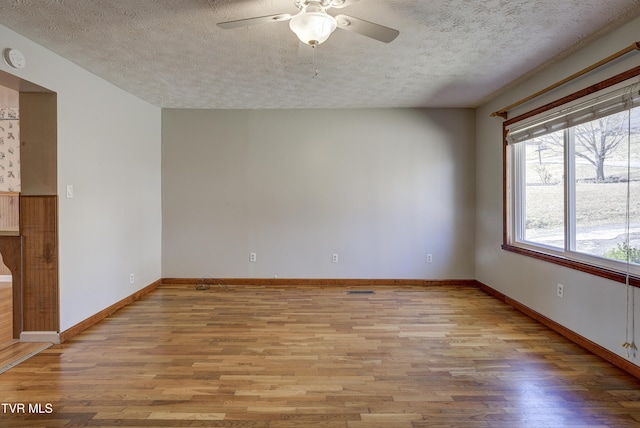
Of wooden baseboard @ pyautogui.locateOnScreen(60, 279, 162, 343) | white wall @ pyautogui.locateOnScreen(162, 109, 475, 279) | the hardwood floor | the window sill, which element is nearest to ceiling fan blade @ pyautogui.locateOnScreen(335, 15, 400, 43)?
the hardwood floor

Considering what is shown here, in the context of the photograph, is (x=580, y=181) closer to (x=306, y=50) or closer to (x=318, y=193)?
(x=306, y=50)

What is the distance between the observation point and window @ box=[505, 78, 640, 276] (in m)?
2.31

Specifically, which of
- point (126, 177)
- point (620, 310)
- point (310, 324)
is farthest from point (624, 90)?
A: point (126, 177)

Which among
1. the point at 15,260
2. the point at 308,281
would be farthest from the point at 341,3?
the point at 308,281

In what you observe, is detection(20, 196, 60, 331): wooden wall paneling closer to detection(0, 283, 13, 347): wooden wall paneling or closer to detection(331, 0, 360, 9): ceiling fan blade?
detection(0, 283, 13, 347): wooden wall paneling

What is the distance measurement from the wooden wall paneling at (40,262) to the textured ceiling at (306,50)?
1.31m

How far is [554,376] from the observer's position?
7.22 feet

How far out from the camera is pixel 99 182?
3.26 meters

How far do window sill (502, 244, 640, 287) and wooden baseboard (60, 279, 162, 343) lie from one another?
14.2 feet

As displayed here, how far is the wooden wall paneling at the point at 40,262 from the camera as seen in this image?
2705 mm

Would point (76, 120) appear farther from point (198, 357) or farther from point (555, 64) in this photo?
point (555, 64)

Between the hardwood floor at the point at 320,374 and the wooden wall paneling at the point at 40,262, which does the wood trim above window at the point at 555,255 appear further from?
the wooden wall paneling at the point at 40,262

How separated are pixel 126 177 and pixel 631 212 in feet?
15.3

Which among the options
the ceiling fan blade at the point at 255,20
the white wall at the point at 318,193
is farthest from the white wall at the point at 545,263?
the ceiling fan blade at the point at 255,20
